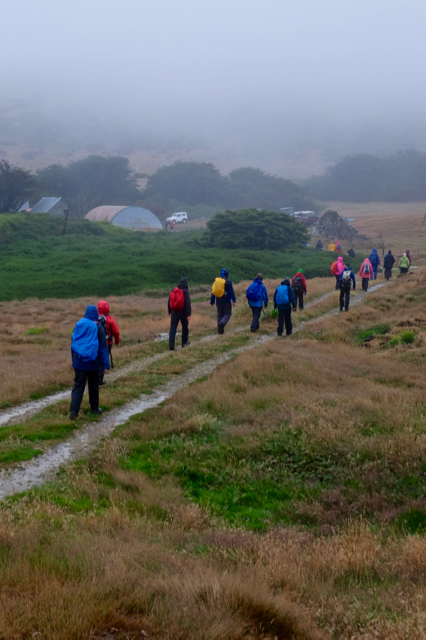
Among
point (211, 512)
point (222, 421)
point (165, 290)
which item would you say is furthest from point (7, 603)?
point (165, 290)

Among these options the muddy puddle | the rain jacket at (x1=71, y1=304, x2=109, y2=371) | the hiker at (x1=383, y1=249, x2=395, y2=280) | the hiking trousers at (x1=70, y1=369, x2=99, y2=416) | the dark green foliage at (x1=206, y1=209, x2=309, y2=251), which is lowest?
the muddy puddle

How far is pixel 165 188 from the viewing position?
109 meters

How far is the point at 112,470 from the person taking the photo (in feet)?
23.7

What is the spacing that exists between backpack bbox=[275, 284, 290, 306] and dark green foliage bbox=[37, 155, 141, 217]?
77032 millimetres

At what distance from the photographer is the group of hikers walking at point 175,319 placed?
9.41 m

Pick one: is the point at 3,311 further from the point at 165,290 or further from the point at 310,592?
the point at 310,592

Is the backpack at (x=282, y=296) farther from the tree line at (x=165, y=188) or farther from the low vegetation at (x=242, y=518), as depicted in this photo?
the tree line at (x=165, y=188)

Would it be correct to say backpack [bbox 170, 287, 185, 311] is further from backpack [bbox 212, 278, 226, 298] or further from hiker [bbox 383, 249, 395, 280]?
hiker [bbox 383, 249, 395, 280]

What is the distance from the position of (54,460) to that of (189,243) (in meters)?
50.0

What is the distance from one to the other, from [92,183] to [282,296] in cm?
8681

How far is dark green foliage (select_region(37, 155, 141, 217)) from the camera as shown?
91188 mm

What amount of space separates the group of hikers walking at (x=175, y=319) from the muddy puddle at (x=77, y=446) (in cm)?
56

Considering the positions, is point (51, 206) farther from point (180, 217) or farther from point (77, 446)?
point (77, 446)

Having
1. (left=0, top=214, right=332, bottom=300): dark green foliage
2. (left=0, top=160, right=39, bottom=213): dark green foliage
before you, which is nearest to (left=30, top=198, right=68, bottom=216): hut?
(left=0, top=160, right=39, bottom=213): dark green foliage
